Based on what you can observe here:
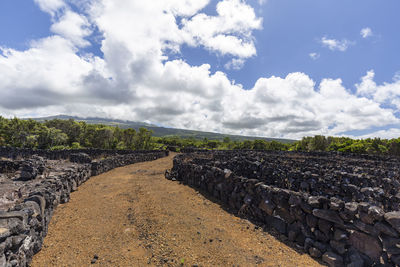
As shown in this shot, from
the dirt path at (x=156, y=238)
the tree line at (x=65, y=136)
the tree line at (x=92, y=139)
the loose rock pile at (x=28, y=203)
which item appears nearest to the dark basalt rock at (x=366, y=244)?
the dirt path at (x=156, y=238)

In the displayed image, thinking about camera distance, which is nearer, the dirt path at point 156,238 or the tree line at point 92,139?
the dirt path at point 156,238

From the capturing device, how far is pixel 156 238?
21.6 ft

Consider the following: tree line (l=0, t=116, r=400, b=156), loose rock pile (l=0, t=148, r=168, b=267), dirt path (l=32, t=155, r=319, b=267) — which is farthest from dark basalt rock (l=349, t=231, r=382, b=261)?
tree line (l=0, t=116, r=400, b=156)

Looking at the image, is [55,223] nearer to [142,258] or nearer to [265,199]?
[142,258]

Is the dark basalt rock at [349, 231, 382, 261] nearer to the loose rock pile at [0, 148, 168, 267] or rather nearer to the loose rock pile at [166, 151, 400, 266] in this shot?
the loose rock pile at [166, 151, 400, 266]

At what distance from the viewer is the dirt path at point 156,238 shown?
5.50 meters

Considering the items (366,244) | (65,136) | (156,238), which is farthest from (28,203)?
(65,136)

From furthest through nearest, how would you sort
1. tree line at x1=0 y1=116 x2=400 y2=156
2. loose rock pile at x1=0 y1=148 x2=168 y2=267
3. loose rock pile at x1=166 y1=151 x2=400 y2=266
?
tree line at x1=0 y1=116 x2=400 y2=156, loose rock pile at x1=166 y1=151 x2=400 y2=266, loose rock pile at x1=0 y1=148 x2=168 y2=267

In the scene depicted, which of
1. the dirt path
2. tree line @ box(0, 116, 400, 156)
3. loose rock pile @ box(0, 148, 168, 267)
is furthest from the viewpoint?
tree line @ box(0, 116, 400, 156)

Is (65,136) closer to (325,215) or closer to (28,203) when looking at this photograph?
(28,203)

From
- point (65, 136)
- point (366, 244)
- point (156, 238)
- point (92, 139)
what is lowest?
point (92, 139)

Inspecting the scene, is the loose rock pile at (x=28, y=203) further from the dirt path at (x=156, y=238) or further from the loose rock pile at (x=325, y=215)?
the loose rock pile at (x=325, y=215)

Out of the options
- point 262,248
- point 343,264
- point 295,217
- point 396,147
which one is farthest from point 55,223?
point 396,147

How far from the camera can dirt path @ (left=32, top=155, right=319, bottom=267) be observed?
550cm
